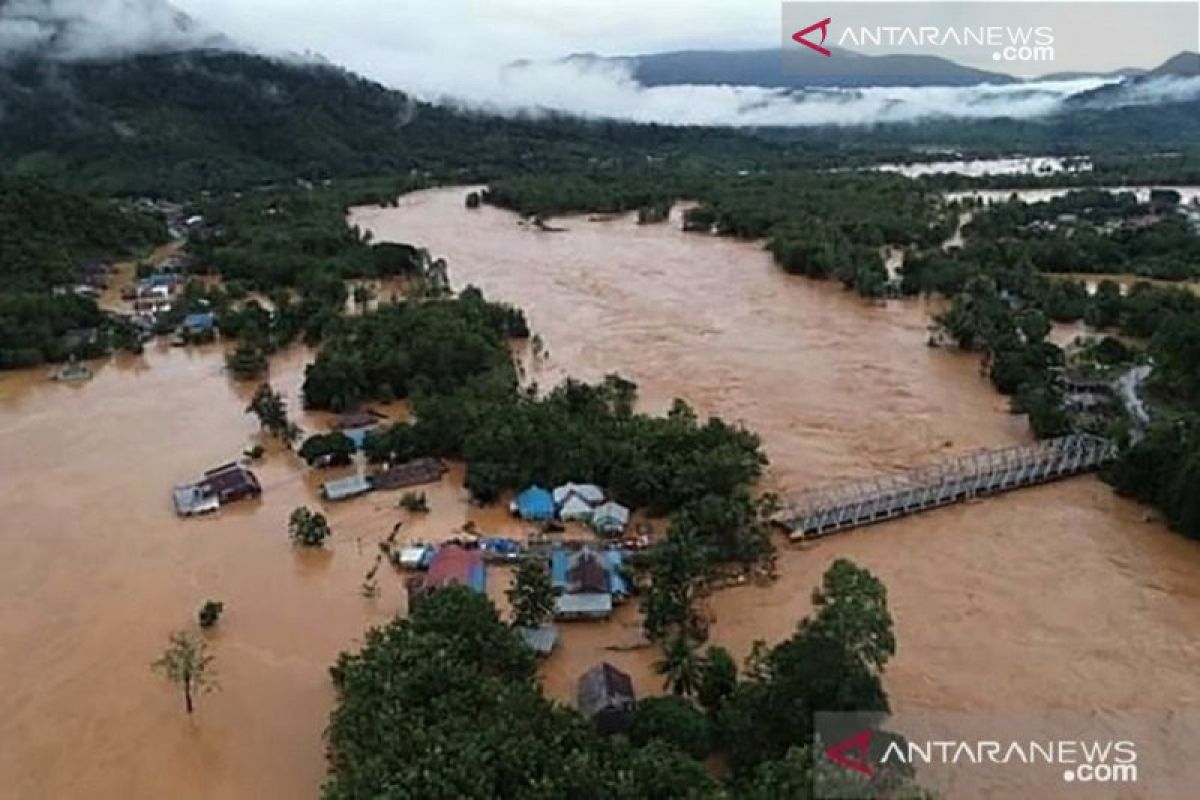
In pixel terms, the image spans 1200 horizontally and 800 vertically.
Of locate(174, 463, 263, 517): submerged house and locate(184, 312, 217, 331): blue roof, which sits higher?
locate(184, 312, 217, 331): blue roof

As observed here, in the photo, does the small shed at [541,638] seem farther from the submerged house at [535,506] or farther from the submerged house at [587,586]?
the submerged house at [535,506]

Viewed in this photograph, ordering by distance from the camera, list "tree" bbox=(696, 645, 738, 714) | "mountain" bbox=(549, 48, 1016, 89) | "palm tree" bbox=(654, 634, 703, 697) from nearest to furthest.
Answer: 1. "tree" bbox=(696, 645, 738, 714)
2. "palm tree" bbox=(654, 634, 703, 697)
3. "mountain" bbox=(549, 48, 1016, 89)

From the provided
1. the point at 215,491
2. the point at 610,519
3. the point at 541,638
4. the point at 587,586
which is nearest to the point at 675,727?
the point at 541,638

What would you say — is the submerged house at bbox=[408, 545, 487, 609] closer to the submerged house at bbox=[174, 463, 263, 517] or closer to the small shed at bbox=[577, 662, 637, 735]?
the small shed at bbox=[577, 662, 637, 735]

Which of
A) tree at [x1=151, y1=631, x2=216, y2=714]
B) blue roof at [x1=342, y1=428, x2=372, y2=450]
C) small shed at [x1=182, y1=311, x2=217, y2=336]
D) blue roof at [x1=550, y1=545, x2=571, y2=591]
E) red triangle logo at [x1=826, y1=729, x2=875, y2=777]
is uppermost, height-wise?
small shed at [x1=182, y1=311, x2=217, y2=336]

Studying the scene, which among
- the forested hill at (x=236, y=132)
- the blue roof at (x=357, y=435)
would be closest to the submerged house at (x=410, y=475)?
the blue roof at (x=357, y=435)

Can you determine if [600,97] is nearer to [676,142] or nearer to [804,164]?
[676,142]

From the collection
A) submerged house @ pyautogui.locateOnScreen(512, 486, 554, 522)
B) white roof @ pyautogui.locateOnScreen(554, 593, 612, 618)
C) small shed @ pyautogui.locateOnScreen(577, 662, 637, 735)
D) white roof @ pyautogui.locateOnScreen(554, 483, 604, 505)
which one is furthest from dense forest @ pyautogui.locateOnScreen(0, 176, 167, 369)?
small shed @ pyautogui.locateOnScreen(577, 662, 637, 735)
